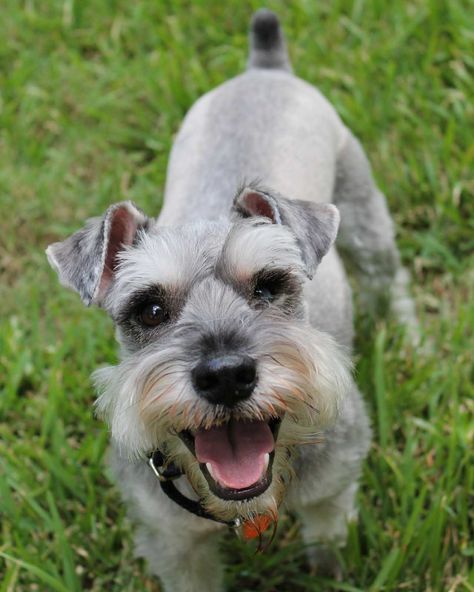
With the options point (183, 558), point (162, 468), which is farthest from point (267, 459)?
point (183, 558)

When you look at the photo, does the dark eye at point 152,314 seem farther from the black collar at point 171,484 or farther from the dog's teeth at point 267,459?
the dog's teeth at point 267,459

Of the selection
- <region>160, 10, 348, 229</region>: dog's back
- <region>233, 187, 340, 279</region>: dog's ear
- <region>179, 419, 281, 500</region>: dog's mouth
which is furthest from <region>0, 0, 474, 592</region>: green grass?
<region>233, 187, 340, 279</region>: dog's ear

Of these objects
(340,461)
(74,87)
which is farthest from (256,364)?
(74,87)

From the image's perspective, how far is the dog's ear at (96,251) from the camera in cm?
343

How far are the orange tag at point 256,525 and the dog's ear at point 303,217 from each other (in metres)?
0.97

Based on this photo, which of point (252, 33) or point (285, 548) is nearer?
point (285, 548)

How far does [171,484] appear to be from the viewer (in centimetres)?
350

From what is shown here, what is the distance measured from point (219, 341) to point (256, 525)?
2.78 feet

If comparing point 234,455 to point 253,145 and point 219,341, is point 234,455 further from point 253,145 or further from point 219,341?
point 253,145

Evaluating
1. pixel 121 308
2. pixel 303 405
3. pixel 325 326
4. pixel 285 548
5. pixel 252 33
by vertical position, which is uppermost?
pixel 252 33

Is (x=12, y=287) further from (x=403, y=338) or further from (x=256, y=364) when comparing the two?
(x=256, y=364)

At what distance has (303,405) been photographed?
310 centimetres

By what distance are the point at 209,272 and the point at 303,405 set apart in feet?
2.13

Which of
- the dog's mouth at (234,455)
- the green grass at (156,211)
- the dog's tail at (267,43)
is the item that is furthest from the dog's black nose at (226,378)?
the dog's tail at (267,43)
